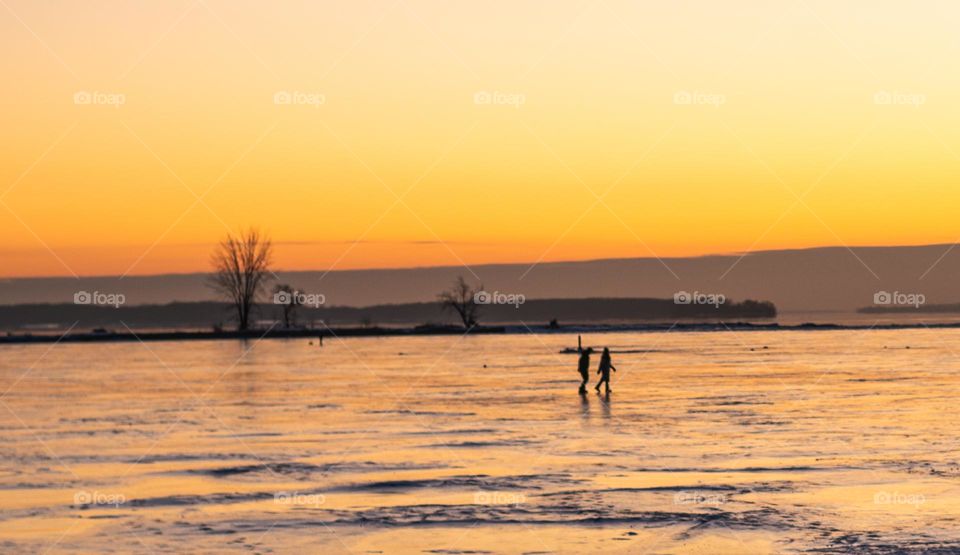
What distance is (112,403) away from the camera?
31.7 metres

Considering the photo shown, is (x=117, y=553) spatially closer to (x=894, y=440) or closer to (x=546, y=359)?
(x=894, y=440)

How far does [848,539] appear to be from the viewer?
12758 millimetres

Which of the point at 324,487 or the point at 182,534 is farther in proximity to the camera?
the point at 324,487

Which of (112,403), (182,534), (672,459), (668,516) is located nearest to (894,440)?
(672,459)

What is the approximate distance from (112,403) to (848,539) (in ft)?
76.2

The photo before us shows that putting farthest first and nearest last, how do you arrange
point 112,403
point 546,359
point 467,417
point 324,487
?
point 546,359 < point 112,403 < point 467,417 < point 324,487

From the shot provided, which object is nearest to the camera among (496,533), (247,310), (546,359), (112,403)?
(496,533)

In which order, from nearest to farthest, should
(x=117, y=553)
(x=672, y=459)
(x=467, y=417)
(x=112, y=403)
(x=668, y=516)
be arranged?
1. (x=117, y=553)
2. (x=668, y=516)
3. (x=672, y=459)
4. (x=467, y=417)
5. (x=112, y=403)

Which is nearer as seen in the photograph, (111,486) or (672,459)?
(111,486)

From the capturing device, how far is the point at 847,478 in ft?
55.3

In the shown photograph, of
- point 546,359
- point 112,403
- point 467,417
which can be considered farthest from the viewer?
point 546,359

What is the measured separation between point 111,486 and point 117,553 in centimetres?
473

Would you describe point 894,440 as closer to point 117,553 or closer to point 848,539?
point 848,539

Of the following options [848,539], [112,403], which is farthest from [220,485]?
[112,403]
